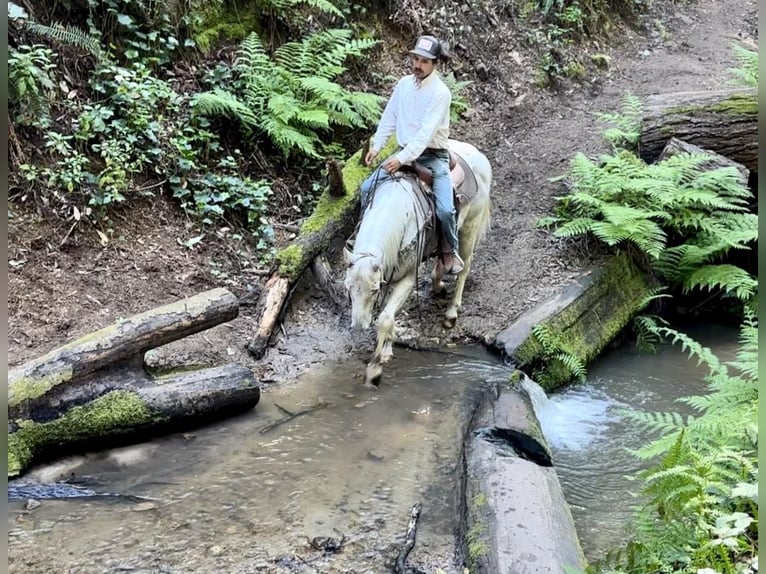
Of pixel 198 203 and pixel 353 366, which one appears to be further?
pixel 198 203

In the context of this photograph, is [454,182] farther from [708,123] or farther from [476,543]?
[708,123]

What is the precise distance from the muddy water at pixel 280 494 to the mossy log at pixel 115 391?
193 millimetres

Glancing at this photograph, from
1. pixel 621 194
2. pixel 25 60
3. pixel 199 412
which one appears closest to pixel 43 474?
pixel 199 412

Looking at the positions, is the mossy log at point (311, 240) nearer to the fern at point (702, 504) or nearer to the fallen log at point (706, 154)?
the fern at point (702, 504)

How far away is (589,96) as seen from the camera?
12.3 meters

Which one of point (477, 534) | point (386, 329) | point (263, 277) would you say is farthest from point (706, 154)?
point (477, 534)

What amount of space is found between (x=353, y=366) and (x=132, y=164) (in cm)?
318

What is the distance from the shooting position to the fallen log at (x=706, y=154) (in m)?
8.48

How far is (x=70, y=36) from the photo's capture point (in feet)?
22.0

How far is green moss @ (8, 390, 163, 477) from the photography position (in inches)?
172

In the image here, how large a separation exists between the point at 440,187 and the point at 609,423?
9.25 feet

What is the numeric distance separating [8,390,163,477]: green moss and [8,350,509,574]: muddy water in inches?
7.6

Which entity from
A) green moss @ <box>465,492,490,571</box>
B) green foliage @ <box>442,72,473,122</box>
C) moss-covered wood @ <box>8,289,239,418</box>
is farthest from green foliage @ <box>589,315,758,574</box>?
green foliage @ <box>442,72,473,122</box>

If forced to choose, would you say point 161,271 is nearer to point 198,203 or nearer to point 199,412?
point 198,203
